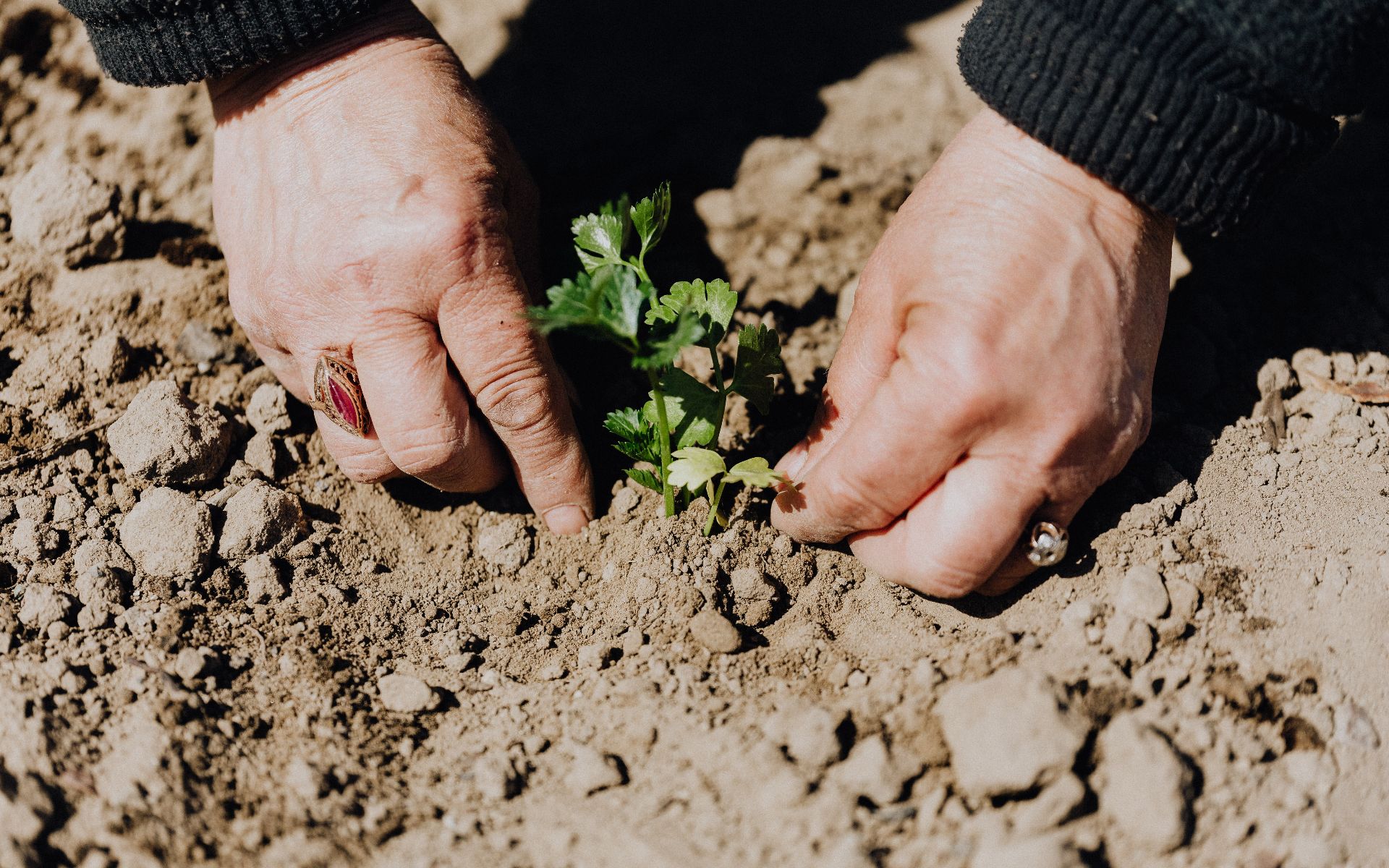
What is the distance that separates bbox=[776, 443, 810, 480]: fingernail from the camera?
2.63 metres

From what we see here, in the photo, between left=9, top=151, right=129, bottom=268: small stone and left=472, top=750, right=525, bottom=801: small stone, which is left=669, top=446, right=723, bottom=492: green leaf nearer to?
left=472, top=750, right=525, bottom=801: small stone

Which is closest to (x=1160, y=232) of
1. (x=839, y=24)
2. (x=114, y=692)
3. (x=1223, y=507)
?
(x=1223, y=507)

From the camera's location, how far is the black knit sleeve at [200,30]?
2.58m

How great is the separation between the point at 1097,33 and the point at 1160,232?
0.60 metres

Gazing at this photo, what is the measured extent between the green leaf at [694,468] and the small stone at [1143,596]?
1037mm

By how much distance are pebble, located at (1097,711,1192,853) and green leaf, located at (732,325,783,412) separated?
48.4 inches

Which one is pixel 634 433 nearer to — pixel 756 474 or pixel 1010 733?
pixel 756 474

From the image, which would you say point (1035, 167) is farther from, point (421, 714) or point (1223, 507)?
point (421, 714)

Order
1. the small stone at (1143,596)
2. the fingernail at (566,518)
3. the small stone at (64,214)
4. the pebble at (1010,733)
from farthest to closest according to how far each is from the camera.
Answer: the small stone at (64,214) < the fingernail at (566,518) < the small stone at (1143,596) < the pebble at (1010,733)

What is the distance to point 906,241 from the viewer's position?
2.41 meters

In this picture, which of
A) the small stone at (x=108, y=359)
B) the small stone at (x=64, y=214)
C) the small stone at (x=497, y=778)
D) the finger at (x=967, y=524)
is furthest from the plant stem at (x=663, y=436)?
the small stone at (x=64, y=214)

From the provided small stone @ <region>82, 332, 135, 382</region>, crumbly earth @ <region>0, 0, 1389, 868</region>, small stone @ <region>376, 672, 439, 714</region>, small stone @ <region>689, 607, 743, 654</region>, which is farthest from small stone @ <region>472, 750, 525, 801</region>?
small stone @ <region>82, 332, 135, 382</region>

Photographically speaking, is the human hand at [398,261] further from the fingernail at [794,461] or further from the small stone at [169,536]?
the fingernail at [794,461]

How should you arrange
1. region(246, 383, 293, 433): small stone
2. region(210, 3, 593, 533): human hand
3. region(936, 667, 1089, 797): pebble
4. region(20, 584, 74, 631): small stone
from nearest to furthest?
region(936, 667, 1089, 797): pebble → region(20, 584, 74, 631): small stone → region(210, 3, 593, 533): human hand → region(246, 383, 293, 433): small stone
